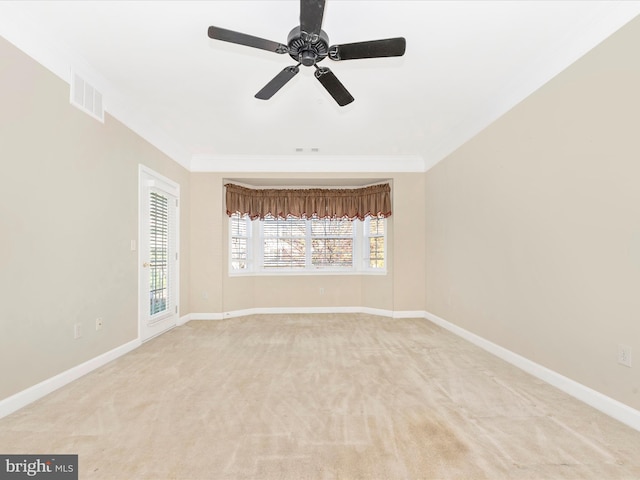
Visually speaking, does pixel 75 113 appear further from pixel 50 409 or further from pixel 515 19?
pixel 515 19

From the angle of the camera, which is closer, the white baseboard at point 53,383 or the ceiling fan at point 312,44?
the ceiling fan at point 312,44

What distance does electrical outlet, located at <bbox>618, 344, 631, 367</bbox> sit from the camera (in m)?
2.04

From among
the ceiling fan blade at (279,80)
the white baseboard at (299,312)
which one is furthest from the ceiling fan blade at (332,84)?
the white baseboard at (299,312)

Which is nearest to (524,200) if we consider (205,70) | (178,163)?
(205,70)

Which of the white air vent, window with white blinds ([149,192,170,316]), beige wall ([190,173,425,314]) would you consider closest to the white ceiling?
the white air vent

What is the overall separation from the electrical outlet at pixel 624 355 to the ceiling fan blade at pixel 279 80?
8.87ft

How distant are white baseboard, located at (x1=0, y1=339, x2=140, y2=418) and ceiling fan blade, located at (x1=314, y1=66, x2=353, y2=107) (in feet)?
9.54

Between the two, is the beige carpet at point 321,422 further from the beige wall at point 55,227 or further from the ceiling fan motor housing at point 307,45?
the ceiling fan motor housing at point 307,45

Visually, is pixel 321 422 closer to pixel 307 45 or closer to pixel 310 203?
pixel 307 45

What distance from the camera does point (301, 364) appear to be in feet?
10.6

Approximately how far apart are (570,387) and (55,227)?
4006 millimetres

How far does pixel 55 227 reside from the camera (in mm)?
2580

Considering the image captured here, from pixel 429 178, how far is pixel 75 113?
14.9ft

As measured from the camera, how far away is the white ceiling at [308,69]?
2225 mm
